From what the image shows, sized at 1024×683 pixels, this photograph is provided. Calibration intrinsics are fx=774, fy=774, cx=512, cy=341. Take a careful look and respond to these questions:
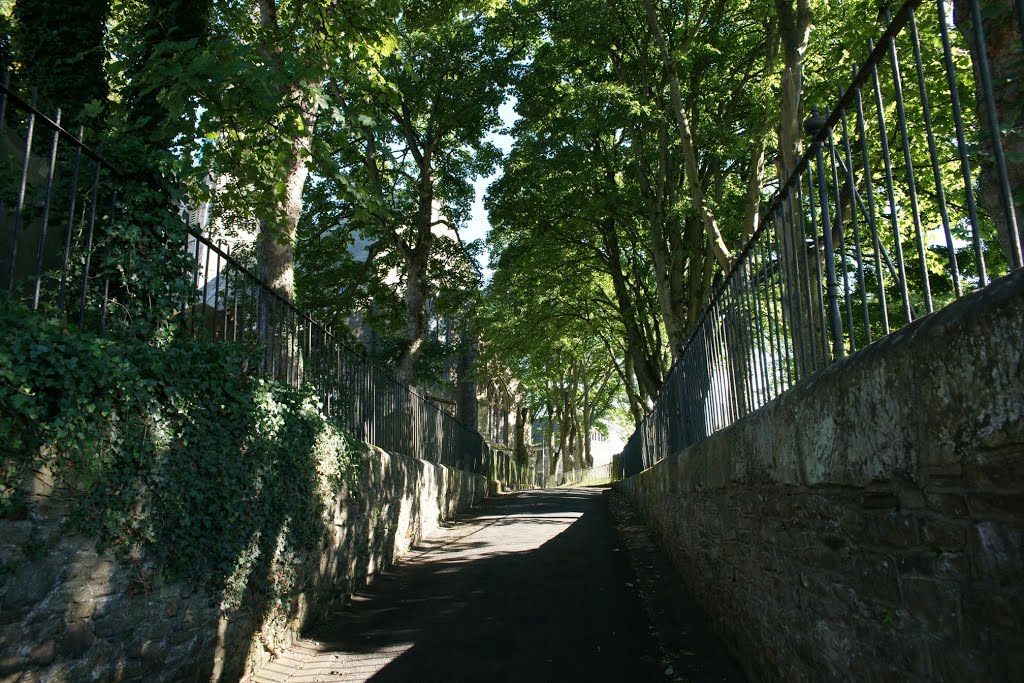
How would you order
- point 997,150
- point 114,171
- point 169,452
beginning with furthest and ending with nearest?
point 114,171, point 169,452, point 997,150

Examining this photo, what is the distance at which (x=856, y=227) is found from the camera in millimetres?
2787

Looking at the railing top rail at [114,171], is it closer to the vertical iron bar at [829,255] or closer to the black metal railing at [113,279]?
the black metal railing at [113,279]

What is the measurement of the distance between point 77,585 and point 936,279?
15894 mm

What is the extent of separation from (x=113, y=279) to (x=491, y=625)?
14.3 ft

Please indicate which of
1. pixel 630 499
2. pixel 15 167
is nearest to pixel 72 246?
pixel 15 167

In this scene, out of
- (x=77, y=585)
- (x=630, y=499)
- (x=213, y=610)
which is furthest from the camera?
(x=630, y=499)

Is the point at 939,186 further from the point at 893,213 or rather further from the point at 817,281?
the point at 817,281

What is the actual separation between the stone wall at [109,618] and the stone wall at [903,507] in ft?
11.7

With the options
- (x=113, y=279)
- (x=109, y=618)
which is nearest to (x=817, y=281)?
(x=109, y=618)

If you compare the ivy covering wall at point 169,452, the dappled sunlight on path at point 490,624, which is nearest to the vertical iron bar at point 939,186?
the ivy covering wall at point 169,452

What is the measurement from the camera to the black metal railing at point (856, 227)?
8.67 ft

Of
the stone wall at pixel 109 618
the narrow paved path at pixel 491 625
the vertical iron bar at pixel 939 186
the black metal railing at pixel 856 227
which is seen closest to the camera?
the vertical iron bar at pixel 939 186

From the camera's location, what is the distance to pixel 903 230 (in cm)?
1291

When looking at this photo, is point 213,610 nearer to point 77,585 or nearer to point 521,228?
point 77,585
